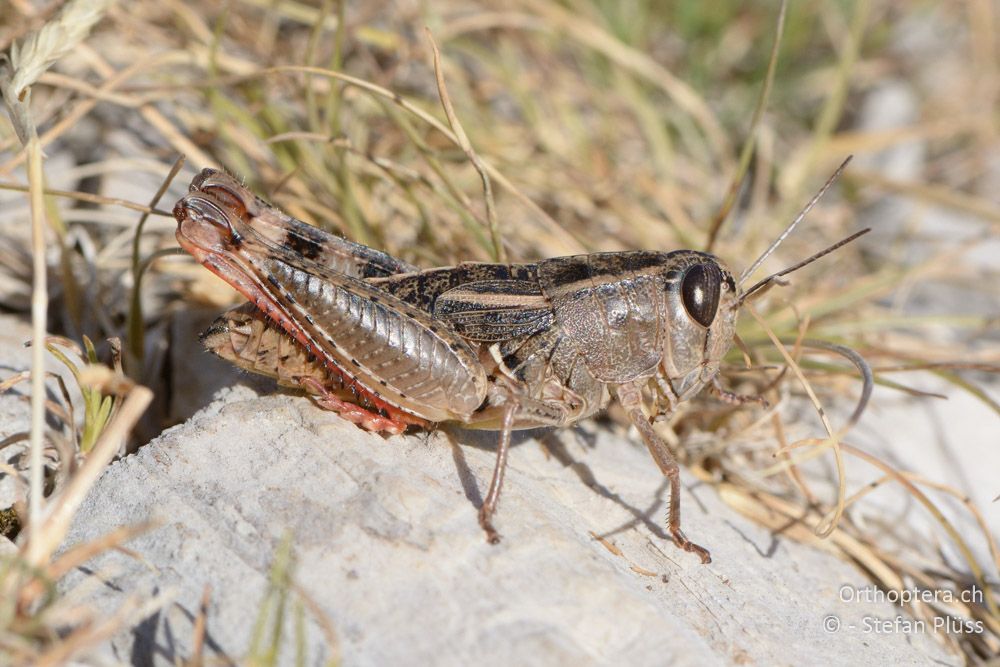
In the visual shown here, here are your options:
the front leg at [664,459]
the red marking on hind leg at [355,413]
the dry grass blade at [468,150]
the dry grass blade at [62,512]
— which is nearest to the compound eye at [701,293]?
the front leg at [664,459]

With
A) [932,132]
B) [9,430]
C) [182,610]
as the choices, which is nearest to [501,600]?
[182,610]

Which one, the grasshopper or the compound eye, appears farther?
the compound eye

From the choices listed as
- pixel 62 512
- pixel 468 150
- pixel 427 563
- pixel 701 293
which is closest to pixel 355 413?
pixel 427 563

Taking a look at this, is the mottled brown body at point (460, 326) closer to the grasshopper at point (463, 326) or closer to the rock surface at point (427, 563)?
the grasshopper at point (463, 326)

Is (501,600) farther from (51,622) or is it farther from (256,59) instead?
(256,59)

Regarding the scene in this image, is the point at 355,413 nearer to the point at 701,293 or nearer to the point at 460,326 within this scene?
the point at 460,326

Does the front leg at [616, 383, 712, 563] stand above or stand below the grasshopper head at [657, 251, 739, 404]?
below

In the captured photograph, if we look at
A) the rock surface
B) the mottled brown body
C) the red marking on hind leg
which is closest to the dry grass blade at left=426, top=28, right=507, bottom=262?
the mottled brown body

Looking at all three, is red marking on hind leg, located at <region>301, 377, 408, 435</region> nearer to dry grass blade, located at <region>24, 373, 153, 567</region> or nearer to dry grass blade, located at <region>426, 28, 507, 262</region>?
dry grass blade, located at <region>24, 373, 153, 567</region>
